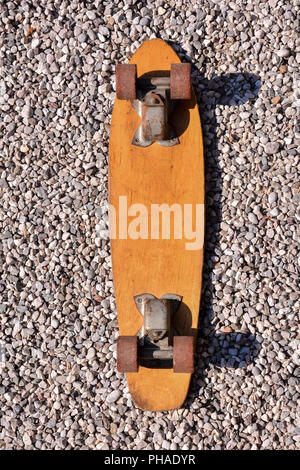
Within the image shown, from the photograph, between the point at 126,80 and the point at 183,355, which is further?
the point at 126,80

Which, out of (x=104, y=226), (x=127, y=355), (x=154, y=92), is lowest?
(x=127, y=355)

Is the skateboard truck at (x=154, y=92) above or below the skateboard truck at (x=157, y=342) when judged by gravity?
above

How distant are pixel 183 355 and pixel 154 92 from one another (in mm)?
1461

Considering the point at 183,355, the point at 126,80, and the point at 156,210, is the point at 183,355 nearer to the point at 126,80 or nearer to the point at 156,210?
the point at 156,210

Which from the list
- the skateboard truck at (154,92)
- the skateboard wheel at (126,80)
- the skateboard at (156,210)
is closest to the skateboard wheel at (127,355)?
the skateboard at (156,210)

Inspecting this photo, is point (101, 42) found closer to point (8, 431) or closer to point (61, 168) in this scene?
point (61, 168)

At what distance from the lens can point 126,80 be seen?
3240 millimetres

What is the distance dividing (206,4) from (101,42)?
678 mm

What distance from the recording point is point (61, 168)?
3496 millimetres

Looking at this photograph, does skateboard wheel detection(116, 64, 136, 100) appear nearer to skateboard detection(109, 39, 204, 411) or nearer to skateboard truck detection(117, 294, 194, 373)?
skateboard detection(109, 39, 204, 411)

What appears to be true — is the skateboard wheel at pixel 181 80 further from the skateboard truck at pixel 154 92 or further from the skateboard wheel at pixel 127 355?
the skateboard wheel at pixel 127 355

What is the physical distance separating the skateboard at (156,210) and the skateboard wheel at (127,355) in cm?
13

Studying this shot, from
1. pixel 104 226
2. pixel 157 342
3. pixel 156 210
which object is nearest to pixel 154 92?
pixel 156 210

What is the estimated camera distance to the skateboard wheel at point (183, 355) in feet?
10.1
